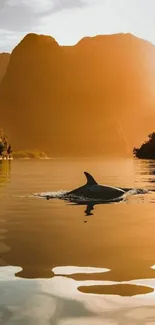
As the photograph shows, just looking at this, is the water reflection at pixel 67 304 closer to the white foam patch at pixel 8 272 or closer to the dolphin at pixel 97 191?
the white foam patch at pixel 8 272

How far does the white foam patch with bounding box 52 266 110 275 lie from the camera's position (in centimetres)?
1616

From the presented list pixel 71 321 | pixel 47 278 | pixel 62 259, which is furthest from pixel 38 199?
pixel 71 321

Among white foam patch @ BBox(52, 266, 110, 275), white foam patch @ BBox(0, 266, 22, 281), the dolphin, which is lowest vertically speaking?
white foam patch @ BBox(52, 266, 110, 275)

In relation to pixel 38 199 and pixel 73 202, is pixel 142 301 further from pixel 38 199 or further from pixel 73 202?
pixel 38 199

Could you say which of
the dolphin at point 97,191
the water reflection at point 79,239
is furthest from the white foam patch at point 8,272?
the dolphin at point 97,191

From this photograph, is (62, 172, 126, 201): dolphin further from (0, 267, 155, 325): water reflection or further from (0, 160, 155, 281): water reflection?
(0, 267, 155, 325): water reflection

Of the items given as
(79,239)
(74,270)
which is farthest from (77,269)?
(79,239)

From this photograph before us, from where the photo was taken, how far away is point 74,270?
53.9 ft

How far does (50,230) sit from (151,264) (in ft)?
27.2

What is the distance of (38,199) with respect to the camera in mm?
41781

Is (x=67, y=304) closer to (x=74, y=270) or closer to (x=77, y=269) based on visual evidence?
(x=74, y=270)

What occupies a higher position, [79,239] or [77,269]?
[79,239]

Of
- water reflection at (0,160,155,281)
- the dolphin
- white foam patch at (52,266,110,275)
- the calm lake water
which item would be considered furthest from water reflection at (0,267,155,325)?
the dolphin

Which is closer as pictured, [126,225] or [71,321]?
[71,321]
